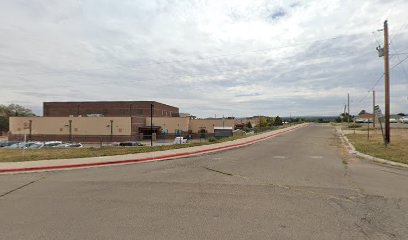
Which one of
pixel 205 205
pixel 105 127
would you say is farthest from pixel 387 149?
pixel 105 127

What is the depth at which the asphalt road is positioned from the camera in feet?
16.3

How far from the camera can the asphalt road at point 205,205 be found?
497 centimetres

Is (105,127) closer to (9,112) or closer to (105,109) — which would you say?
(105,109)

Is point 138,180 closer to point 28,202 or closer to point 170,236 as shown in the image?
point 28,202

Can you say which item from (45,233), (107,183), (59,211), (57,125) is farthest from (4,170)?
(57,125)

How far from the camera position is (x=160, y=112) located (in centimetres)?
9406

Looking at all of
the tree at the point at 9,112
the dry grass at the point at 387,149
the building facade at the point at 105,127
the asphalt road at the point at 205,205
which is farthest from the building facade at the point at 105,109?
the asphalt road at the point at 205,205

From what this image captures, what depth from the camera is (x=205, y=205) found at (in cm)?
643

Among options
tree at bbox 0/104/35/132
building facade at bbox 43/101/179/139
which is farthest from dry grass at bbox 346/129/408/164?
tree at bbox 0/104/35/132

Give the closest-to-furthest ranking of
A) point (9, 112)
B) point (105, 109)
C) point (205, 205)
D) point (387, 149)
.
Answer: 1. point (205, 205)
2. point (387, 149)
3. point (105, 109)
4. point (9, 112)

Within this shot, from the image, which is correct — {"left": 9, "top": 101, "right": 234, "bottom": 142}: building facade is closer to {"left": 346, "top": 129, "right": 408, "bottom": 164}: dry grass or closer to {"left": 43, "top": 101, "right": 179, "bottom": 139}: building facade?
{"left": 43, "top": 101, "right": 179, "bottom": 139}: building facade

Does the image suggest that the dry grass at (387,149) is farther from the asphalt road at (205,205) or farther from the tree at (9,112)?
the tree at (9,112)

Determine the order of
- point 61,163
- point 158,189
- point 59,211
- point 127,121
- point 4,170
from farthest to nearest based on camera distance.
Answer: point 127,121, point 61,163, point 4,170, point 158,189, point 59,211

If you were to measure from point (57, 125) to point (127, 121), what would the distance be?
56.7 ft
